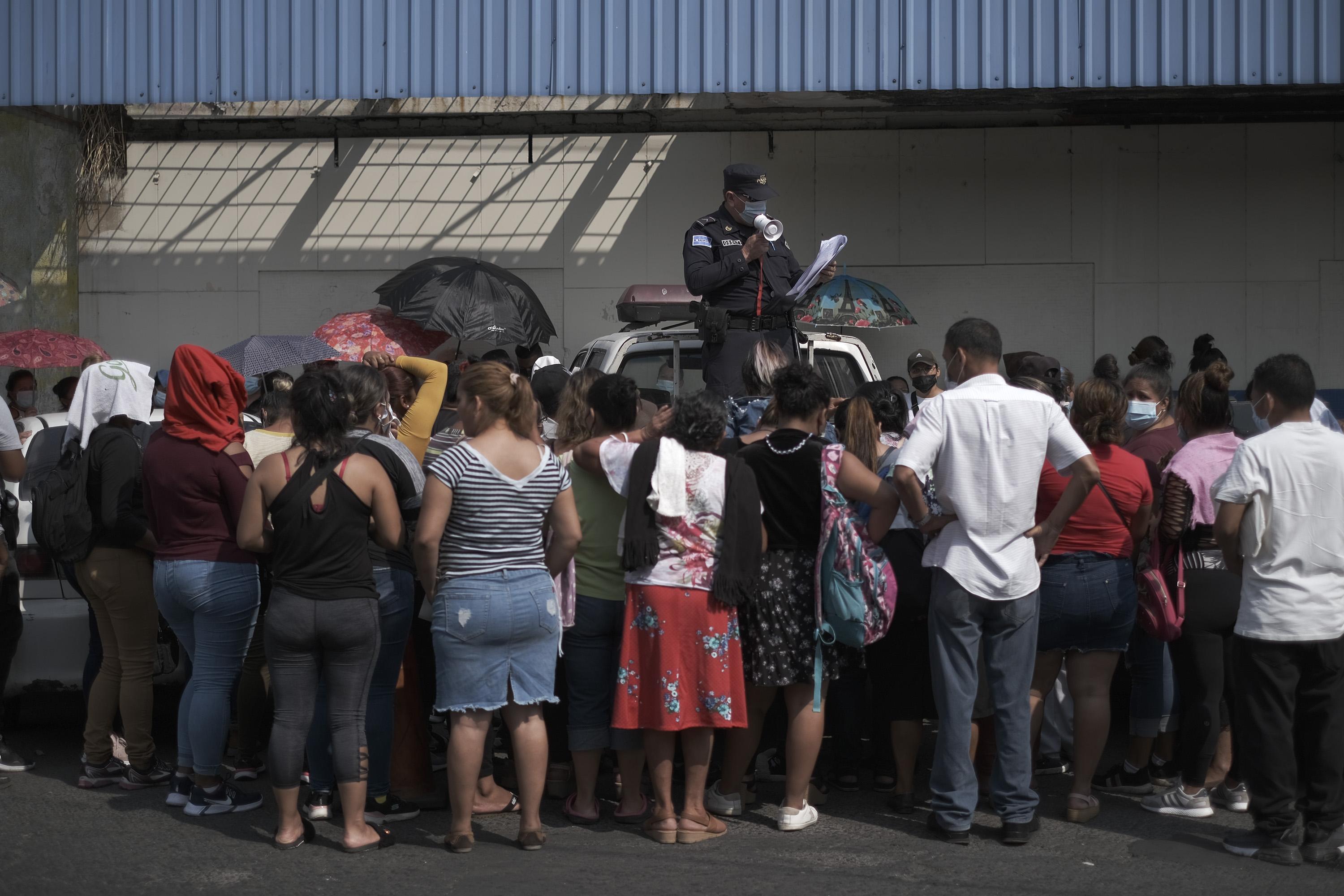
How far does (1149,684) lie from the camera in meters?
5.85

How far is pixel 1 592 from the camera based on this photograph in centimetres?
596

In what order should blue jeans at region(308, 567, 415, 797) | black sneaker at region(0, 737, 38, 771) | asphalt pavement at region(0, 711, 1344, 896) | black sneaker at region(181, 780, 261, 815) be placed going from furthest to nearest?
black sneaker at region(0, 737, 38, 771) < black sneaker at region(181, 780, 261, 815) < blue jeans at region(308, 567, 415, 797) < asphalt pavement at region(0, 711, 1344, 896)

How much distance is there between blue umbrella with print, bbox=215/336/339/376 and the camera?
8.94 m

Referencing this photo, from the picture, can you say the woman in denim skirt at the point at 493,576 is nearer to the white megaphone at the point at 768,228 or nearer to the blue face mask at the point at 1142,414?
the white megaphone at the point at 768,228

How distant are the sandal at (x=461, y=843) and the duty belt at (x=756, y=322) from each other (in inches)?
132

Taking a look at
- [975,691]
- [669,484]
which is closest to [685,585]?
[669,484]

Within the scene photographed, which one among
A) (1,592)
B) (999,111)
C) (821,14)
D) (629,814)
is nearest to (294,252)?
(821,14)

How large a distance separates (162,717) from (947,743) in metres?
4.26

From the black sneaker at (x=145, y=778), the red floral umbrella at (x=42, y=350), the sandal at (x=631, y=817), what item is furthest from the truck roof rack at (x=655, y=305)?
the black sneaker at (x=145, y=778)

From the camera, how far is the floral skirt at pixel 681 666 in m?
5.11

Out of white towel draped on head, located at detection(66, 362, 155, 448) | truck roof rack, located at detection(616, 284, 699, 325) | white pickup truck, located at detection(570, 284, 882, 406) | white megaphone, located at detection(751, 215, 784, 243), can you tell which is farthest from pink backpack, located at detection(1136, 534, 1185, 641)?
truck roof rack, located at detection(616, 284, 699, 325)

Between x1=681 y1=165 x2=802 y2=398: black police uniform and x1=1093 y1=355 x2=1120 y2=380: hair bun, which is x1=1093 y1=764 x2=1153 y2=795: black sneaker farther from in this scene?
x1=681 y1=165 x2=802 y2=398: black police uniform

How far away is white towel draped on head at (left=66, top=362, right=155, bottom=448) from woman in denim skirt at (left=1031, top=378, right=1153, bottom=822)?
161 inches

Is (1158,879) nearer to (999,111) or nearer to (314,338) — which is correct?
(314,338)
